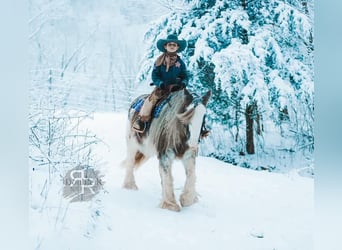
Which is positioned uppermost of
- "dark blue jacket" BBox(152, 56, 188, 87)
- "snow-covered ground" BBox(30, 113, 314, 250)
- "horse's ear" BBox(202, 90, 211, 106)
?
"dark blue jacket" BBox(152, 56, 188, 87)

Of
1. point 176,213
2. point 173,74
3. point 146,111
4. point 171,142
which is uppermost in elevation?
point 173,74

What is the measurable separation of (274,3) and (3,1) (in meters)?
1.47

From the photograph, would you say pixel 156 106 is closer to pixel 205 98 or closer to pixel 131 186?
pixel 205 98

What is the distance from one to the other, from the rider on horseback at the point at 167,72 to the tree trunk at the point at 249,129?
390mm

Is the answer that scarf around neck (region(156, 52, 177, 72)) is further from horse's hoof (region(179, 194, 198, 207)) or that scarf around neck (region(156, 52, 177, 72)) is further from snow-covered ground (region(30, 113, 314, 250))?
horse's hoof (region(179, 194, 198, 207))

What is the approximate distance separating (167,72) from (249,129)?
56 centimetres

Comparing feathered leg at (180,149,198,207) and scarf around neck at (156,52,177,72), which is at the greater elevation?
scarf around neck at (156,52,177,72)

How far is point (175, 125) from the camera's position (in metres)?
2.49

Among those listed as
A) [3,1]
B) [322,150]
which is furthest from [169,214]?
[3,1]

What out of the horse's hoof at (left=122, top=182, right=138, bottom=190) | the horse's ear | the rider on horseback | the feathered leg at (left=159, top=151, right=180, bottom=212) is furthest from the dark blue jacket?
the horse's hoof at (left=122, top=182, right=138, bottom=190)

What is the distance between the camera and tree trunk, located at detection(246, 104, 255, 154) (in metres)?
2.54
